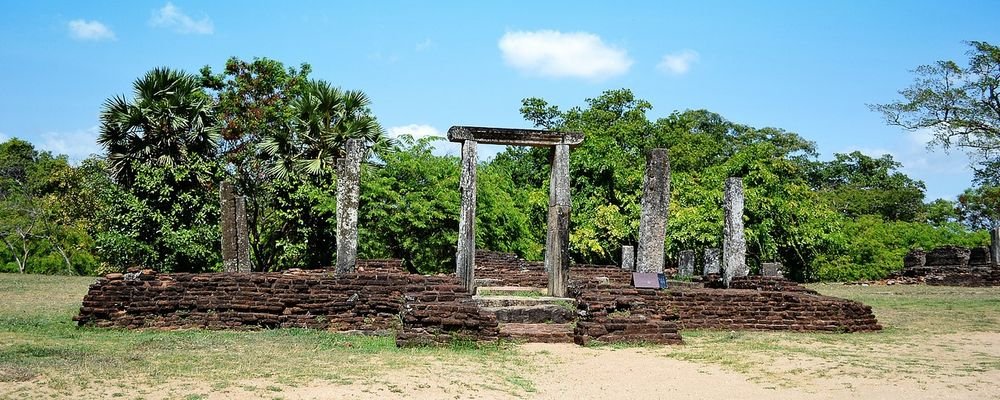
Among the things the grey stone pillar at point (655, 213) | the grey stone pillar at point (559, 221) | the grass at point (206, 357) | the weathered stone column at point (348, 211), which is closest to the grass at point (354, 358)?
the grass at point (206, 357)

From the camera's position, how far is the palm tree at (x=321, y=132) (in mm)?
25094

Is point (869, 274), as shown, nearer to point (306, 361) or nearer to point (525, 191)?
point (525, 191)

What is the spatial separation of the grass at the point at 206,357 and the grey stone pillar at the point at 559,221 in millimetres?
3261

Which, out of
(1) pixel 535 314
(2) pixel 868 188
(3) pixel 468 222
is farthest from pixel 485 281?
(2) pixel 868 188

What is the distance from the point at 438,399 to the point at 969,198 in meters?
47.5

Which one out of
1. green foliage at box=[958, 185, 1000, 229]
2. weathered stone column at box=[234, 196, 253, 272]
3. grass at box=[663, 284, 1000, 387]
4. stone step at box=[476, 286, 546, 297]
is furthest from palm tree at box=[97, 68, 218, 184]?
green foliage at box=[958, 185, 1000, 229]

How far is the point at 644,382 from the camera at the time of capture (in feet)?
31.3

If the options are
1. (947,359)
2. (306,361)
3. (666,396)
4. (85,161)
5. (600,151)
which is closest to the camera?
(666,396)

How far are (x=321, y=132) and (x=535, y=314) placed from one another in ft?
42.9

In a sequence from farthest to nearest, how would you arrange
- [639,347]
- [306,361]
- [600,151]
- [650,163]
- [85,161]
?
[85,161]
[600,151]
[650,163]
[639,347]
[306,361]

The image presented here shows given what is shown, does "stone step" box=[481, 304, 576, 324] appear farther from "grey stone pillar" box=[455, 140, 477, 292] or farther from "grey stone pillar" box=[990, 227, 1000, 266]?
"grey stone pillar" box=[990, 227, 1000, 266]

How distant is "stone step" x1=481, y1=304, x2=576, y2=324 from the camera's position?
1384 cm

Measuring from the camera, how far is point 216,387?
8.25 m

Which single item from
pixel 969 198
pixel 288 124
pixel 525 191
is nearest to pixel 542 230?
pixel 525 191
